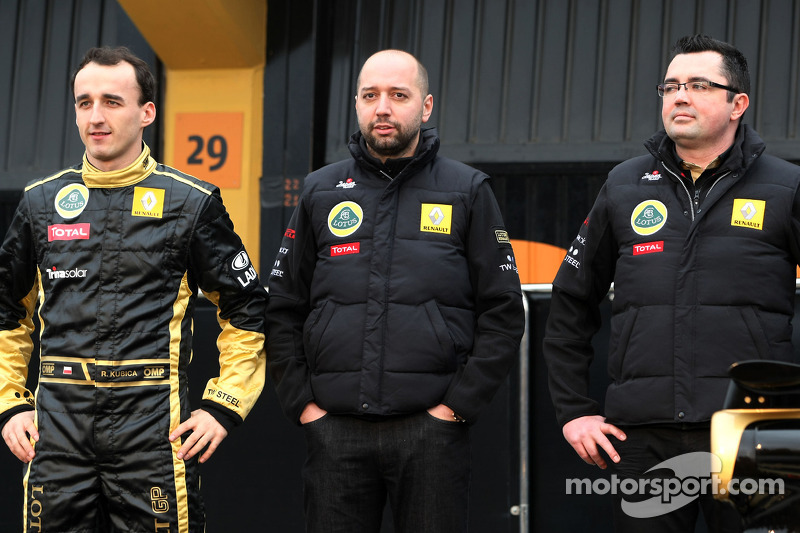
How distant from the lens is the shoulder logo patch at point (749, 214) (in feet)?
8.52

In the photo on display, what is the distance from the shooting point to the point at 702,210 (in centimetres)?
261

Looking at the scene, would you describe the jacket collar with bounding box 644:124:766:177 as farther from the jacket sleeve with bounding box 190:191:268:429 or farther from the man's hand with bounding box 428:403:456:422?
the jacket sleeve with bounding box 190:191:268:429

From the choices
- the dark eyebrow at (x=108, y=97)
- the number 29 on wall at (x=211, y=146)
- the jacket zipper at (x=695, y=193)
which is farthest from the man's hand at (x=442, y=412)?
the number 29 on wall at (x=211, y=146)

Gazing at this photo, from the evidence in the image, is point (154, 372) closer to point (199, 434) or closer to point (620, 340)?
point (199, 434)

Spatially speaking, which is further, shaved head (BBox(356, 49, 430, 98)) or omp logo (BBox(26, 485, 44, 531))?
shaved head (BBox(356, 49, 430, 98))

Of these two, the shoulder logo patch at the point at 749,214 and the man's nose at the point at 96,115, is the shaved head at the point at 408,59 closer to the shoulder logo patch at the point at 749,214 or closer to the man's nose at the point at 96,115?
the man's nose at the point at 96,115

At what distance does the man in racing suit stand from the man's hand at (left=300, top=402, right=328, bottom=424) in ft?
0.51

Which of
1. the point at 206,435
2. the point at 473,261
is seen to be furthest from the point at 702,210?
the point at 206,435

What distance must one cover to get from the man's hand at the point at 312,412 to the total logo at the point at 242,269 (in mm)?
393

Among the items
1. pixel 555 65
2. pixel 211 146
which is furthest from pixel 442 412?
pixel 211 146

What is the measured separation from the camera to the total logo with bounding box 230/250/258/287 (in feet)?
9.29

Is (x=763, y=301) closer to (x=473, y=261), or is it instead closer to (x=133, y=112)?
(x=473, y=261)

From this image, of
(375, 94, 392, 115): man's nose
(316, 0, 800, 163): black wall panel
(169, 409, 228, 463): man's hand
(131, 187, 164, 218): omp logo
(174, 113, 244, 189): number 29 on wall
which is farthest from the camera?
(174, 113, 244, 189): number 29 on wall

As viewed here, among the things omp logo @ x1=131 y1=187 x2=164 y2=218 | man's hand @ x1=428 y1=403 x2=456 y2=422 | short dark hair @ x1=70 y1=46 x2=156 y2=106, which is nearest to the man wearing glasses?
man's hand @ x1=428 y1=403 x2=456 y2=422
